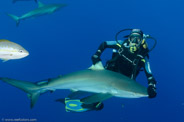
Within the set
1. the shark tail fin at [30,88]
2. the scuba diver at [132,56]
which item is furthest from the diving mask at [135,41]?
the shark tail fin at [30,88]

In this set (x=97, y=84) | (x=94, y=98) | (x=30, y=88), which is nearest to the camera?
(x=94, y=98)

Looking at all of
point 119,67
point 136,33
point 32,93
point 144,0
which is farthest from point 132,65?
point 144,0

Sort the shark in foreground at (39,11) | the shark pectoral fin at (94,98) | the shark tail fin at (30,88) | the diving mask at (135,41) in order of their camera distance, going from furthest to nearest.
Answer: the shark in foreground at (39,11) → the diving mask at (135,41) → the shark tail fin at (30,88) → the shark pectoral fin at (94,98)

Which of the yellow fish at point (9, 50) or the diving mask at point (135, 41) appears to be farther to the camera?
the diving mask at point (135, 41)

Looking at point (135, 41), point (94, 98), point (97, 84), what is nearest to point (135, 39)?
point (135, 41)

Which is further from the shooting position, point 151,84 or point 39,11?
point 39,11

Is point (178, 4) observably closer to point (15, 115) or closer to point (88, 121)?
point (88, 121)

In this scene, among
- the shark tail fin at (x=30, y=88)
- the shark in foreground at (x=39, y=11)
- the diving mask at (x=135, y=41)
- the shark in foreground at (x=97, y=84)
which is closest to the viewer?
the shark in foreground at (x=97, y=84)

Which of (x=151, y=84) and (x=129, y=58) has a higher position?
(x=129, y=58)

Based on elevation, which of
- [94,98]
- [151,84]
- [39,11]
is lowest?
[94,98]

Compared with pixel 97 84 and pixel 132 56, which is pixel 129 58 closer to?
pixel 132 56

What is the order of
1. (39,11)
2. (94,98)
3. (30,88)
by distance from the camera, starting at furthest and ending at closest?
(39,11)
(30,88)
(94,98)

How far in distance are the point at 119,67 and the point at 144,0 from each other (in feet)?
114

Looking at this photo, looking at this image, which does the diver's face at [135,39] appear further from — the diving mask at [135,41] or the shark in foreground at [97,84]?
the shark in foreground at [97,84]
